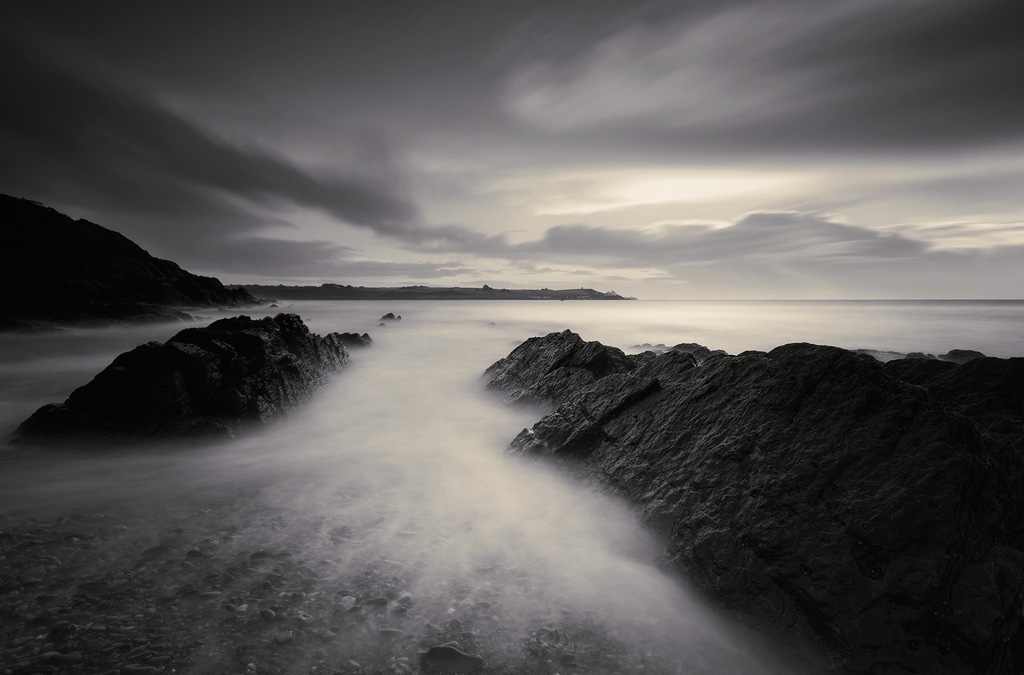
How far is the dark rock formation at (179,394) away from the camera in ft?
22.4

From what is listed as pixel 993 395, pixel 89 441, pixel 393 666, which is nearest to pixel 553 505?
pixel 393 666

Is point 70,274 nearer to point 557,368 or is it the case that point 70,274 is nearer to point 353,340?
point 353,340

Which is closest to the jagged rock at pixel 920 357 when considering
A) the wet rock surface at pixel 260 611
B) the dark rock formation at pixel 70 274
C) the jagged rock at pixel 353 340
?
the wet rock surface at pixel 260 611

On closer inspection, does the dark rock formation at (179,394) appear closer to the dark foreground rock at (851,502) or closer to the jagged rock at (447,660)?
the jagged rock at (447,660)

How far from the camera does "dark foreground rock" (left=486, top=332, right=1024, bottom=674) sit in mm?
2559

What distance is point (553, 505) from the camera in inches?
202

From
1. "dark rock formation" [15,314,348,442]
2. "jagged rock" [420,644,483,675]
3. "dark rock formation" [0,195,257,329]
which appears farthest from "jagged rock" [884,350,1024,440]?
"dark rock formation" [0,195,257,329]

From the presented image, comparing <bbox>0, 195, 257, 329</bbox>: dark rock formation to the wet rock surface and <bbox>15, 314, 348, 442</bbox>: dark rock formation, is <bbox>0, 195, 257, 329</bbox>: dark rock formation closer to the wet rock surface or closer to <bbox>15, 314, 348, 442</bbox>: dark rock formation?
<bbox>15, 314, 348, 442</bbox>: dark rock formation

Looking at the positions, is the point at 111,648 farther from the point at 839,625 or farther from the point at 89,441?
the point at 89,441

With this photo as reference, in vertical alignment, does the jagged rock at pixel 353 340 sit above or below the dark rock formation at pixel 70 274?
below

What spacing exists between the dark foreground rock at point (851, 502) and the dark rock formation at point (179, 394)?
23.3 feet

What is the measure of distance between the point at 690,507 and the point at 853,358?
7.05 feet

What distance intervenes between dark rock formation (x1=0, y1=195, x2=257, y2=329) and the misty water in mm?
24838

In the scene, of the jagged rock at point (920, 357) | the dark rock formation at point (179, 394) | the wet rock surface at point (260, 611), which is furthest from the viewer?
the dark rock formation at point (179, 394)
